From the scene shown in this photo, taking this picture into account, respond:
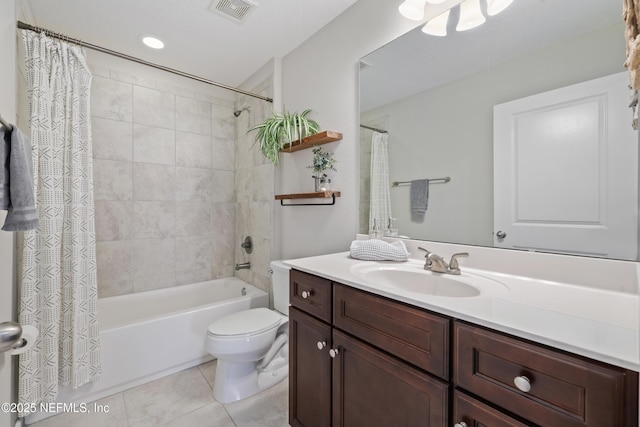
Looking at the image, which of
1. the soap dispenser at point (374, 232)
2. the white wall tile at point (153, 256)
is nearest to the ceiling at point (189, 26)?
the soap dispenser at point (374, 232)

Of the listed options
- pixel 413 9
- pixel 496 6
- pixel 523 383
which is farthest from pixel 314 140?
pixel 523 383

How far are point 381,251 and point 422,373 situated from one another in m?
0.62

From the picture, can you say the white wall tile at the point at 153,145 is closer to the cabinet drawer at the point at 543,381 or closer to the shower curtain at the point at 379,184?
the shower curtain at the point at 379,184

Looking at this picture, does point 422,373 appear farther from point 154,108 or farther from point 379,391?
point 154,108

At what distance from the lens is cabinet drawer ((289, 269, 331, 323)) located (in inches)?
43.1

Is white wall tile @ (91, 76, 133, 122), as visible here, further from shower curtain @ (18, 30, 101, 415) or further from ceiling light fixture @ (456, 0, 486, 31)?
ceiling light fixture @ (456, 0, 486, 31)

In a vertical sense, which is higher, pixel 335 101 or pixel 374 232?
pixel 335 101

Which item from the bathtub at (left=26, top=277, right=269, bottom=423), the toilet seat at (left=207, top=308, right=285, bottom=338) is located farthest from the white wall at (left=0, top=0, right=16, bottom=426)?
the toilet seat at (left=207, top=308, right=285, bottom=338)

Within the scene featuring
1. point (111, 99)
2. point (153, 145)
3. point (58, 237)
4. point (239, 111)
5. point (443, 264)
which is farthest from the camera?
point (239, 111)

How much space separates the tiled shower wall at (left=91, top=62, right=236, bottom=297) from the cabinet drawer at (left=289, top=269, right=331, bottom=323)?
5.88 ft

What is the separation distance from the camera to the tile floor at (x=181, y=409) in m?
1.50

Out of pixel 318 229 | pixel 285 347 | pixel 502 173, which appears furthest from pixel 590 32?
pixel 285 347

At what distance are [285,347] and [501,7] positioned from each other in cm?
220

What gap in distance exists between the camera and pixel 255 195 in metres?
2.61
